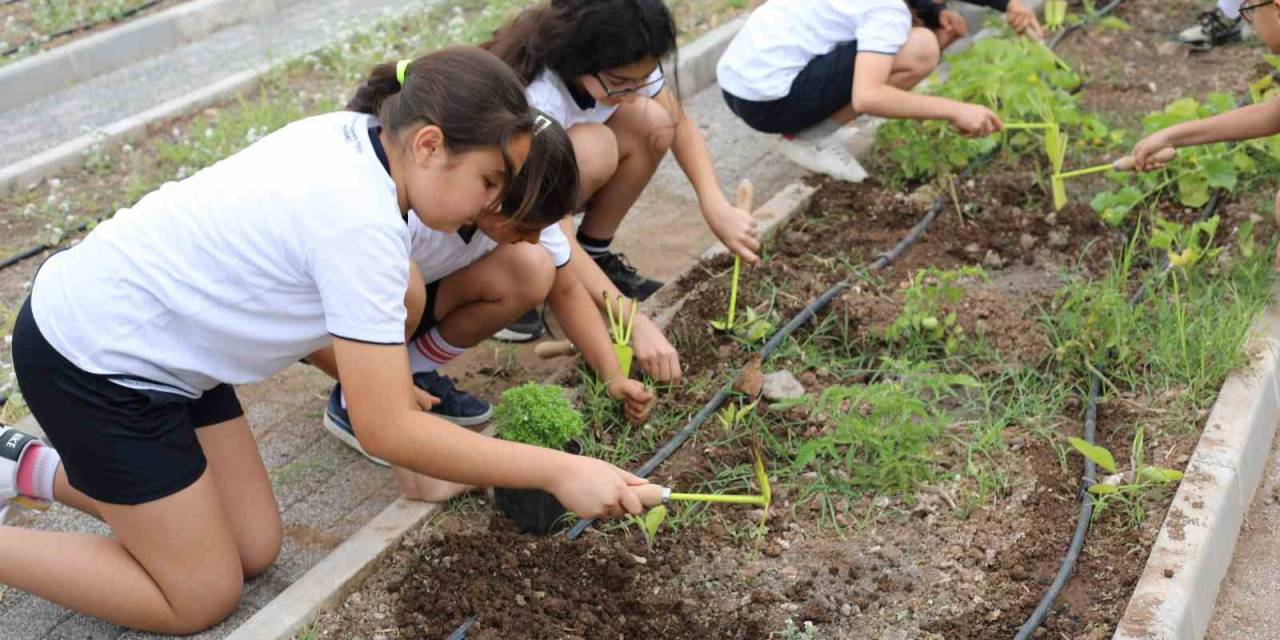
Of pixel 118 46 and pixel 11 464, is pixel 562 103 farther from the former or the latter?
pixel 118 46

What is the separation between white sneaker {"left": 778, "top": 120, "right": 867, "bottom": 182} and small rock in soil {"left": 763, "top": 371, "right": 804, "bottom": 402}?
137 cm

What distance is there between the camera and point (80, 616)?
2775 mm

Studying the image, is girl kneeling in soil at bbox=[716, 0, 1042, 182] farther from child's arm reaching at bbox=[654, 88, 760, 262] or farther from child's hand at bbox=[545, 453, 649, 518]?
child's hand at bbox=[545, 453, 649, 518]

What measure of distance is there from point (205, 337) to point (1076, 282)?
7.84 feet

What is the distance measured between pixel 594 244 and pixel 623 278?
14 cm

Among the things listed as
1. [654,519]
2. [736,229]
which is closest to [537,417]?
[654,519]

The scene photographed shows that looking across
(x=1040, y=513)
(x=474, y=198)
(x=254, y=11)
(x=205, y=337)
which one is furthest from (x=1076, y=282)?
(x=254, y=11)

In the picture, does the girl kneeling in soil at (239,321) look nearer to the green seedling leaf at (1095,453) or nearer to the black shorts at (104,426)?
the black shorts at (104,426)

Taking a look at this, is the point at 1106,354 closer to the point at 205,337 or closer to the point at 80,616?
the point at 205,337

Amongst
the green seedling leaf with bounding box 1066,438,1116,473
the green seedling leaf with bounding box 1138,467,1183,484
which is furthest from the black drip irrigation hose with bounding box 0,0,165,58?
the green seedling leaf with bounding box 1138,467,1183,484

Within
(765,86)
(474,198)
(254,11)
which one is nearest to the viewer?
(474,198)

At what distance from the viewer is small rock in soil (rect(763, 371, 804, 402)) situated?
334cm

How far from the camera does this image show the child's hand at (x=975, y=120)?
13.5ft

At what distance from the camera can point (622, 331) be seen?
10.7 feet
